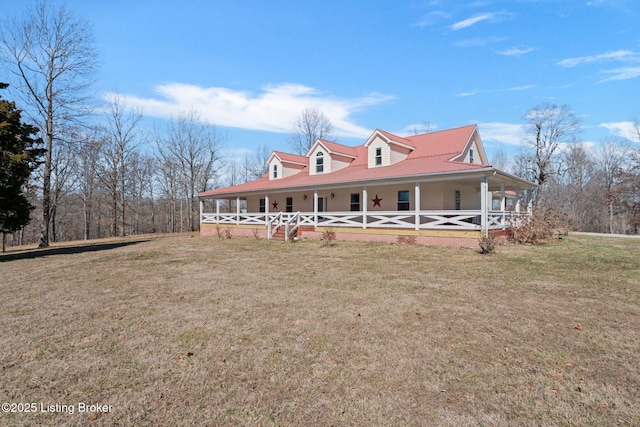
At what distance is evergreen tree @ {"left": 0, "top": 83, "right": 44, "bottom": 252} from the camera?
42.8 feet

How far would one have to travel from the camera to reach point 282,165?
81.3ft

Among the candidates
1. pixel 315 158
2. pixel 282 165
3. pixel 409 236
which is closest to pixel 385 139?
pixel 315 158

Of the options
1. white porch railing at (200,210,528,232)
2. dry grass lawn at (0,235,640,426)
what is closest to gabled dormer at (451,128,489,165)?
white porch railing at (200,210,528,232)

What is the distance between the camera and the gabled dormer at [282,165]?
2478 cm

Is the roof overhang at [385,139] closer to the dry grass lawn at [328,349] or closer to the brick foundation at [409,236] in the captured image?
the brick foundation at [409,236]

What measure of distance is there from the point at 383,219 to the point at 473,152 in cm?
859

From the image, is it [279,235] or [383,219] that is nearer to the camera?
[383,219]

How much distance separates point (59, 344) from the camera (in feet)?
14.0

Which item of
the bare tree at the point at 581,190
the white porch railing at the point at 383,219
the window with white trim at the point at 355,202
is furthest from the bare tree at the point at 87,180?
the bare tree at the point at 581,190

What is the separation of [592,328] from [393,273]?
4.50 metres

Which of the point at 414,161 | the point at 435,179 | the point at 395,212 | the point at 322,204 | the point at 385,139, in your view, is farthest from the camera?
the point at 322,204

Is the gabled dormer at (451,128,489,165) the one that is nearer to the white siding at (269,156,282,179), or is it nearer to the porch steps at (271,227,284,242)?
the porch steps at (271,227,284,242)

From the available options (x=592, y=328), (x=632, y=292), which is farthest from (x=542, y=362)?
(x=632, y=292)

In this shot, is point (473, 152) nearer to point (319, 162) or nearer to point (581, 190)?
point (319, 162)
